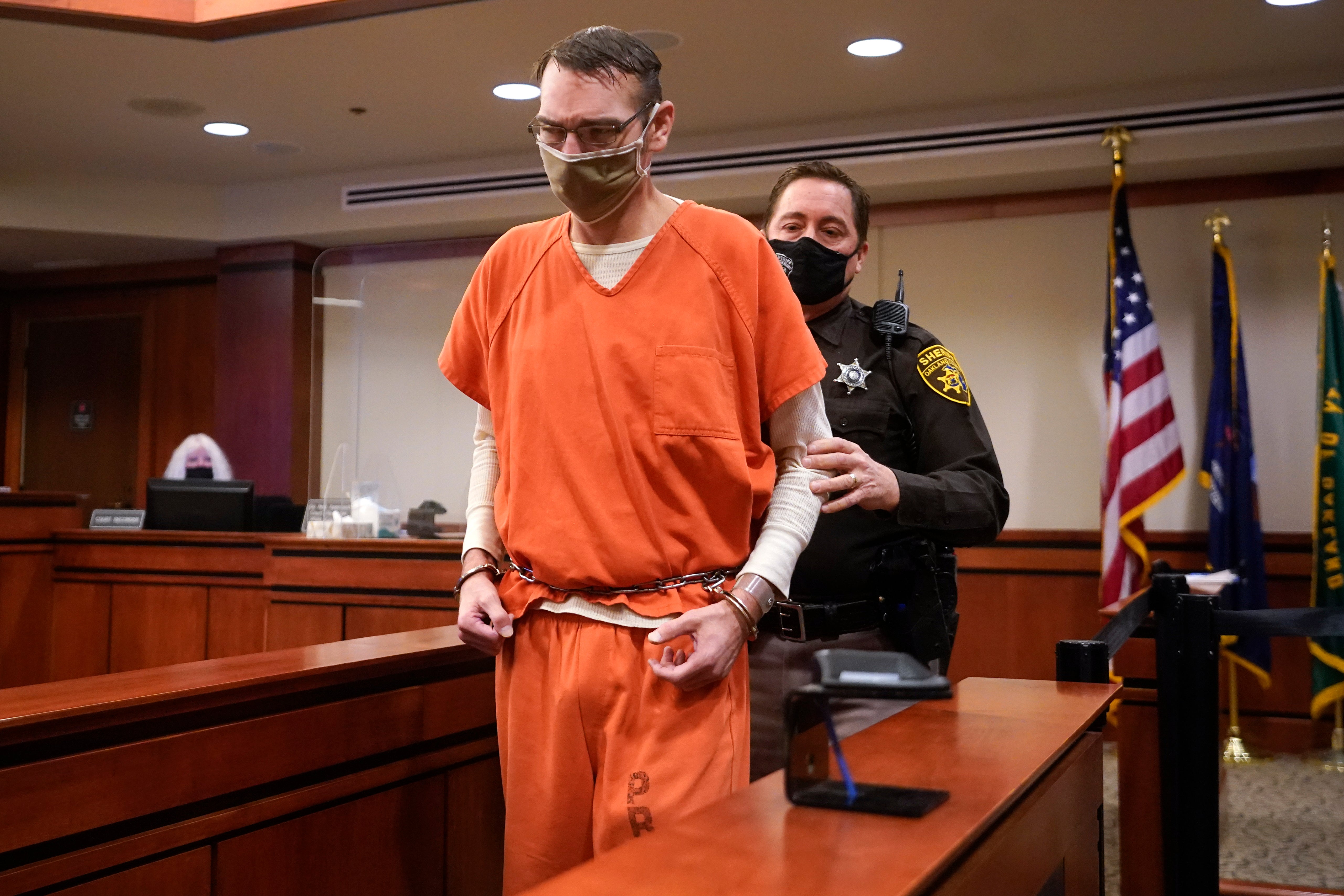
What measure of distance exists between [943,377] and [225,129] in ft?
16.3

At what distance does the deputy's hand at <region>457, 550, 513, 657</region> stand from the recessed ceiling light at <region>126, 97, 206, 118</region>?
4.76 meters

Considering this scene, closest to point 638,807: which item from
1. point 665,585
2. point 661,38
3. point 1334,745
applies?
point 665,585

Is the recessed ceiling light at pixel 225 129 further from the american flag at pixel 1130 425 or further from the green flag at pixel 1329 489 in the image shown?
the green flag at pixel 1329 489

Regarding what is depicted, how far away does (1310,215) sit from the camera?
5.21 meters

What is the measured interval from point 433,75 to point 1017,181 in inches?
106

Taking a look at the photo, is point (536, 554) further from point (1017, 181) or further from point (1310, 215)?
point (1310, 215)

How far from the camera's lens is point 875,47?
461 cm

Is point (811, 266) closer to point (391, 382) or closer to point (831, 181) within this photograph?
point (831, 181)

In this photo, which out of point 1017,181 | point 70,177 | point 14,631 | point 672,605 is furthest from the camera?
point 70,177

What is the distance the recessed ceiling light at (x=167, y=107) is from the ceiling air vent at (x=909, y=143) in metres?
1.22

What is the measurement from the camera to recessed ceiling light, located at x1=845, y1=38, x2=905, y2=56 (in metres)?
4.54

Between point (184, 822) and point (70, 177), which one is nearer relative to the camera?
point (184, 822)

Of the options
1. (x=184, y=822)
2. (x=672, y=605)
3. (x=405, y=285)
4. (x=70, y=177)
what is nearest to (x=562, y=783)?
(x=672, y=605)

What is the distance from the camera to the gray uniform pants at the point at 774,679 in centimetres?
168
